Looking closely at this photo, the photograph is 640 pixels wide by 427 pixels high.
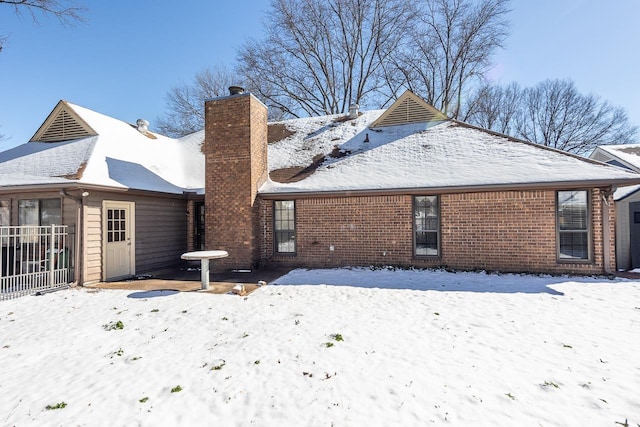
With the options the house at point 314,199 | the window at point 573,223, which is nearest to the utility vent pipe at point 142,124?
the house at point 314,199

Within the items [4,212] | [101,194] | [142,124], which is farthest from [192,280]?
[142,124]

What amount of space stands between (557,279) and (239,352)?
7948 millimetres

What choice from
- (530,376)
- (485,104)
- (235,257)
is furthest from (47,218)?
(485,104)

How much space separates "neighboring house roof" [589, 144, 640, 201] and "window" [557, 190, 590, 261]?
3.55 meters

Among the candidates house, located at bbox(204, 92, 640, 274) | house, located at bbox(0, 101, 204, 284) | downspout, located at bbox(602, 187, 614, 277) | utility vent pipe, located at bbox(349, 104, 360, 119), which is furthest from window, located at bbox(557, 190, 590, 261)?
house, located at bbox(0, 101, 204, 284)

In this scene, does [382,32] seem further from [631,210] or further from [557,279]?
[557,279]

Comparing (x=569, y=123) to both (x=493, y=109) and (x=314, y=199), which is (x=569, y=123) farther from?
(x=314, y=199)

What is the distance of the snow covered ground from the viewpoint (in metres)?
2.95

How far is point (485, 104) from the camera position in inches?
1029

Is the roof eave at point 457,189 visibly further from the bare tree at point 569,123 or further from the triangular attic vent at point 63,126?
the bare tree at point 569,123

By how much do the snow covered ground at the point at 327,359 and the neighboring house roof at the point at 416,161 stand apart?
3.15m

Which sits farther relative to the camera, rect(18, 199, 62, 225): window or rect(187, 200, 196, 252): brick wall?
rect(187, 200, 196, 252): brick wall

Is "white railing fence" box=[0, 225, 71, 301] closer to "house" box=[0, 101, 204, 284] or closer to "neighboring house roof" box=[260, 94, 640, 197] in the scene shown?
"house" box=[0, 101, 204, 284]

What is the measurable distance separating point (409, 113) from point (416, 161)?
327 cm
